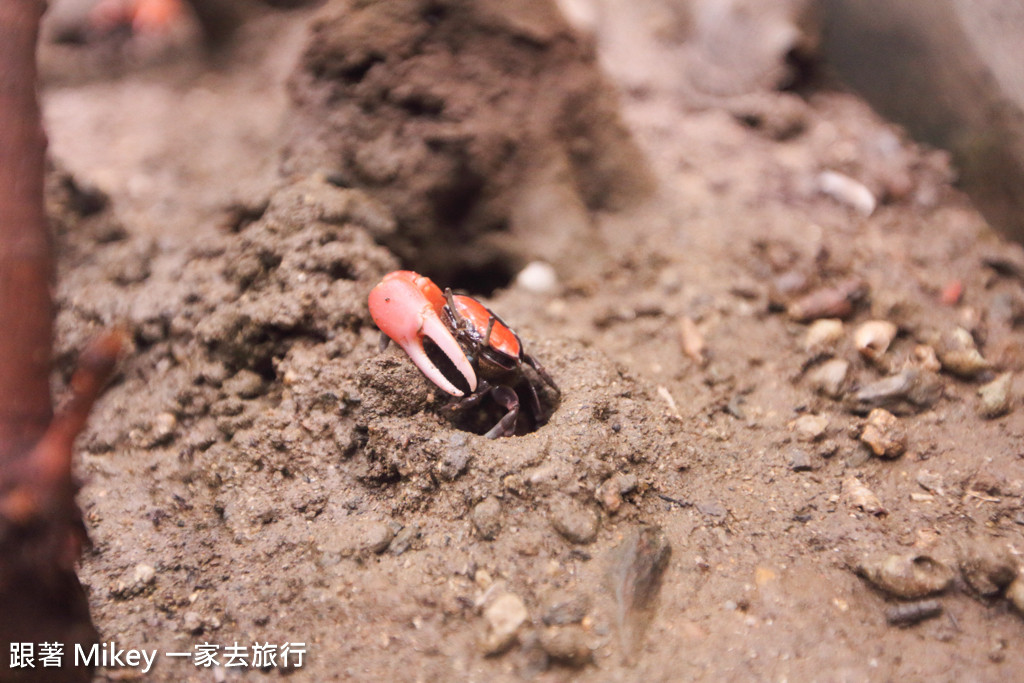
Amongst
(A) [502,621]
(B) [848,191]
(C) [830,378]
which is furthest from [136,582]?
(B) [848,191]

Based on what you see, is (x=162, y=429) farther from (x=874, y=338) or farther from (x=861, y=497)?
(x=874, y=338)

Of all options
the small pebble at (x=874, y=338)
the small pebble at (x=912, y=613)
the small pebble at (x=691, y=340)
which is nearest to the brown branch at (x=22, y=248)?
the small pebble at (x=691, y=340)

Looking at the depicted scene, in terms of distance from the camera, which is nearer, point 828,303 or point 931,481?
point 931,481

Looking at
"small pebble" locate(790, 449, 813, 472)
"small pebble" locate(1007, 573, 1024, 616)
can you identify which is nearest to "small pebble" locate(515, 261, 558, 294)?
"small pebble" locate(790, 449, 813, 472)

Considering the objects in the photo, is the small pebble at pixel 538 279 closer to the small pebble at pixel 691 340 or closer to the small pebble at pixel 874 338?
the small pebble at pixel 691 340

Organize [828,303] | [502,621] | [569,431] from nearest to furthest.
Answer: [502,621] → [569,431] → [828,303]

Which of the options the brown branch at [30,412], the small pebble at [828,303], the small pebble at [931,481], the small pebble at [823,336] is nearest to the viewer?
the brown branch at [30,412]

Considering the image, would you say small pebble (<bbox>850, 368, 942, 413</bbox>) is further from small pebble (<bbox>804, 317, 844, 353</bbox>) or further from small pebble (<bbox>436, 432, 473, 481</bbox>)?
small pebble (<bbox>436, 432, 473, 481</bbox>)
